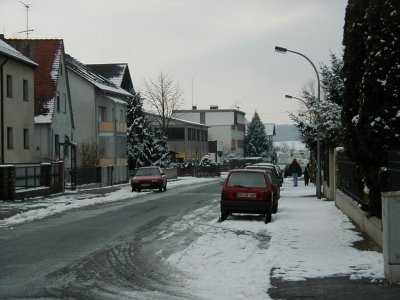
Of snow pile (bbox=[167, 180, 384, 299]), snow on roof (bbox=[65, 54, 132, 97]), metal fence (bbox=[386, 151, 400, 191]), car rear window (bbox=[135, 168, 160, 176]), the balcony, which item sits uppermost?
snow on roof (bbox=[65, 54, 132, 97])

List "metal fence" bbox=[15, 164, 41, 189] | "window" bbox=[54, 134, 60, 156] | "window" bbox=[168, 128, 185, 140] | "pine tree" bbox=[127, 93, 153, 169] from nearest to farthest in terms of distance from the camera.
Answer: "metal fence" bbox=[15, 164, 41, 189], "window" bbox=[54, 134, 60, 156], "pine tree" bbox=[127, 93, 153, 169], "window" bbox=[168, 128, 185, 140]

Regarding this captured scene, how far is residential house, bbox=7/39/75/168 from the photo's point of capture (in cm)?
4806

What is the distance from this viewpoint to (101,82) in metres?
63.2

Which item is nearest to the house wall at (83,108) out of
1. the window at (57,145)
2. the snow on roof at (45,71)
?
the window at (57,145)

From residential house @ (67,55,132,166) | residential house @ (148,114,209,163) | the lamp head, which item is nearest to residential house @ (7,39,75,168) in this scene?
residential house @ (67,55,132,166)

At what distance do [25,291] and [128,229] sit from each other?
28.8ft

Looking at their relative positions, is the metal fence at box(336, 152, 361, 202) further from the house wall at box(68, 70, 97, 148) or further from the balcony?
the balcony

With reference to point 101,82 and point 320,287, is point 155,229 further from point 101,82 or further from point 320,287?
point 101,82

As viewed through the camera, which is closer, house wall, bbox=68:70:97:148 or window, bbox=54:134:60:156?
window, bbox=54:134:60:156

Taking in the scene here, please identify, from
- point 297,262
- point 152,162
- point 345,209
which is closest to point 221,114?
point 152,162

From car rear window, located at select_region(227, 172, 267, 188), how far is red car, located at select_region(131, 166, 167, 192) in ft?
68.1

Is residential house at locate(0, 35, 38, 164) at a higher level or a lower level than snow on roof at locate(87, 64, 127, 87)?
lower

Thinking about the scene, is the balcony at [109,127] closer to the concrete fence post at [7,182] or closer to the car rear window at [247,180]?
the concrete fence post at [7,182]

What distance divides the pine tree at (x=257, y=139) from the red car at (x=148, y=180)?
8840 centimetres
